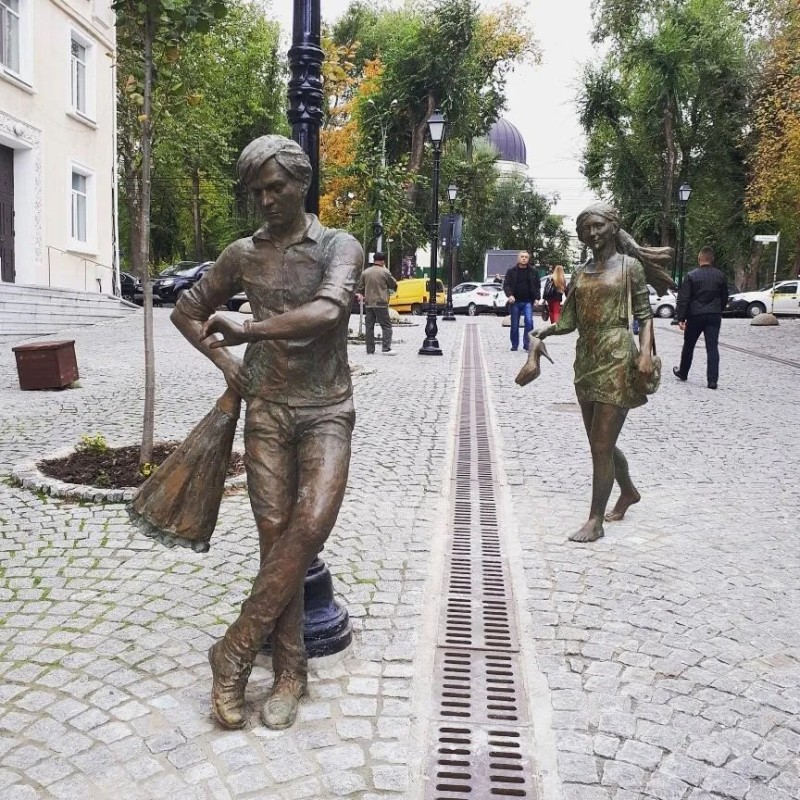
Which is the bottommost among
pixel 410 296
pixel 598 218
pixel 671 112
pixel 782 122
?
pixel 410 296

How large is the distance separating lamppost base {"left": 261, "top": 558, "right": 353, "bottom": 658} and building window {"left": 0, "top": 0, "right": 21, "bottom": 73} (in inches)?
804

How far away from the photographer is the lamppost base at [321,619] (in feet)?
11.5

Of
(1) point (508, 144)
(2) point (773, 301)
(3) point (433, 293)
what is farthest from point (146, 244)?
(1) point (508, 144)

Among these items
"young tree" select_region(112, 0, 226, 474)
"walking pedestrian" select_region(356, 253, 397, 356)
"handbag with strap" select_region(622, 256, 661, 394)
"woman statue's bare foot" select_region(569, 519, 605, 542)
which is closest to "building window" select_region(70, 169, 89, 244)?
"walking pedestrian" select_region(356, 253, 397, 356)

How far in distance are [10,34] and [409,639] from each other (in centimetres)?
2156

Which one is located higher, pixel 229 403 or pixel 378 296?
pixel 378 296

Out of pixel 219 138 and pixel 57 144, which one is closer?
pixel 57 144

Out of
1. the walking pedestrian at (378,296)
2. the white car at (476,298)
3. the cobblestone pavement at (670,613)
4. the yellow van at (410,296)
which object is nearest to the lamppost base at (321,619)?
the cobblestone pavement at (670,613)

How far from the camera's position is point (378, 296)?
15.4m

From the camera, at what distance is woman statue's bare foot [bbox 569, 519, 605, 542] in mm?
5203

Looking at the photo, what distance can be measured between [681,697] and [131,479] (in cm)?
420

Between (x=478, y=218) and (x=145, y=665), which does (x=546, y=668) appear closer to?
(x=145, y=665)

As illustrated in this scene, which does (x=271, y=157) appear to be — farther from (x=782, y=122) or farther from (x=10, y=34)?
(x=782, y=122)

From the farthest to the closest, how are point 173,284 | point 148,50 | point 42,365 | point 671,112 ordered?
point 671,112
point 173,284
point 42,365
point 148,50
